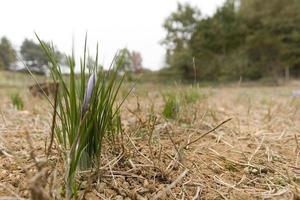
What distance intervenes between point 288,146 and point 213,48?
42.6ft

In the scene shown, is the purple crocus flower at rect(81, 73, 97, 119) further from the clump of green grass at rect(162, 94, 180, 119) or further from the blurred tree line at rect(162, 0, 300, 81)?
the blurred tree line at rect(162, 0, 300, 81)

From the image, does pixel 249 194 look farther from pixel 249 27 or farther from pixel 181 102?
pixel 249 27

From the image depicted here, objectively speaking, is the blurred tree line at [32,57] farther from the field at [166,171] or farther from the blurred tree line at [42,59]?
the field at [166,171]

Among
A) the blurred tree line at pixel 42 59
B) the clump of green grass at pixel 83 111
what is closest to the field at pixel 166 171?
the clump of green grass at pixel 83 111

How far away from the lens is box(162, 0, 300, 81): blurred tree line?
35.9ft

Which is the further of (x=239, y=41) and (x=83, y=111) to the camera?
(x=239, y=41)

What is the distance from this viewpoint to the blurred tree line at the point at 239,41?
10.9m

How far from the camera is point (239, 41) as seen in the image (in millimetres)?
12961

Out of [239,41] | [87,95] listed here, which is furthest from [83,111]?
[239,41]

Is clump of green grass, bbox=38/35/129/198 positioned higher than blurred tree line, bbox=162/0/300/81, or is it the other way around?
blurred tree line, bbox=162/0/300/81

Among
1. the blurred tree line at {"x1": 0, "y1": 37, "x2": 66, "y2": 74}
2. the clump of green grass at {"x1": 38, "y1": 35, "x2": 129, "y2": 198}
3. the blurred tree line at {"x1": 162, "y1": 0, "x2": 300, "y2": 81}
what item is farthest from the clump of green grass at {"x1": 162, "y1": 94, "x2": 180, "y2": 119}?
the blurred tree line at {"x1": 162, "y1": 0, "x2": 300, "y2": 81}

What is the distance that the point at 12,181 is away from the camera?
492mm

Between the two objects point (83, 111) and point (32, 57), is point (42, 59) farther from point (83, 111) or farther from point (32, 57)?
point (83, 111)

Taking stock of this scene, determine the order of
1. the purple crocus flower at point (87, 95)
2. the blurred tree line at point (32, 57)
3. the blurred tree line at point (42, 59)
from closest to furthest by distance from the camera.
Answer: the purple crocus flower at point (87, 95)
the blurred tree line at point (42, 59)
the blurred tree line at point (32, 57)
